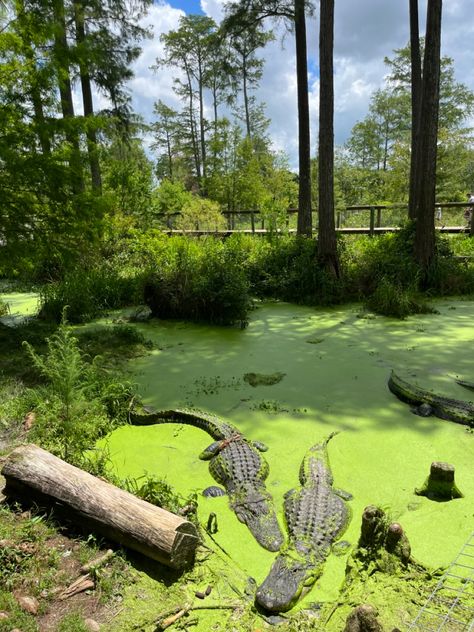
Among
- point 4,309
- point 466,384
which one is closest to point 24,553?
point 466,384

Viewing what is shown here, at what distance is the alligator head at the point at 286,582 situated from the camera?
1.77m

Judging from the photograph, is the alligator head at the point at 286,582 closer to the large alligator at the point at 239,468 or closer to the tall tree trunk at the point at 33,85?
the large alligator at the point at 239,468

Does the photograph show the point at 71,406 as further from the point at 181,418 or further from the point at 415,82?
the point at 415,82

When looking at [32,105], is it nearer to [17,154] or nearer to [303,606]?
[17,154]

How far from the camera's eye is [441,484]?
245cm

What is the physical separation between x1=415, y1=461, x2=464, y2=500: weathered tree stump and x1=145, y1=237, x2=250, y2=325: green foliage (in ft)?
12.6

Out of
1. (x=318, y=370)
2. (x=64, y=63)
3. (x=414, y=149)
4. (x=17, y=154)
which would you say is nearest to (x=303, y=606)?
(x=318, y=370)

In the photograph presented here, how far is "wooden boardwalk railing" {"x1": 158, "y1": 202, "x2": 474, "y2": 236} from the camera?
10.9 m

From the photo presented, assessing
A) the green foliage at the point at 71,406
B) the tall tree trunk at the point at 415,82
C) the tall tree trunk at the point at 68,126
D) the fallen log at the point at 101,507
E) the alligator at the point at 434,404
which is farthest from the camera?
the tall tree trunk at the point at 415,82

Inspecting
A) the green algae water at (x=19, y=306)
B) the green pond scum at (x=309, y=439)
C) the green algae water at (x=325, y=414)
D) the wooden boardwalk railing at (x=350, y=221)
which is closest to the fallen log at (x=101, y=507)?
the green pond scum at (x=309, y=439)

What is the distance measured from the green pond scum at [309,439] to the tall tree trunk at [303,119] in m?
4.27

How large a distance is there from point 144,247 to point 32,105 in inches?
166

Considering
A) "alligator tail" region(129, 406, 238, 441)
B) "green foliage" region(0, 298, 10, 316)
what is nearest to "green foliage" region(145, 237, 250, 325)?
"green foliage" region(0, 298, 10, 316)

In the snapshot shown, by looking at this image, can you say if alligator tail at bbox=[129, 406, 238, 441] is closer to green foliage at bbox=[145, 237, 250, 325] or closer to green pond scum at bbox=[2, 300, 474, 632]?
green pond scum at bbox=[2, 300, 474, 632]
